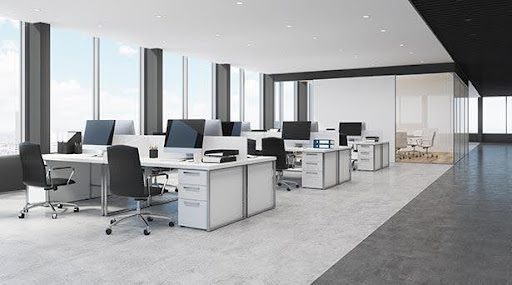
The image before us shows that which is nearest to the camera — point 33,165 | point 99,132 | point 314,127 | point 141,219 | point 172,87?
point 141,219

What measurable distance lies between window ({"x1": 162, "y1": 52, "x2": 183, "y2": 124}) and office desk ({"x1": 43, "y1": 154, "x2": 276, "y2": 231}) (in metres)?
6.22

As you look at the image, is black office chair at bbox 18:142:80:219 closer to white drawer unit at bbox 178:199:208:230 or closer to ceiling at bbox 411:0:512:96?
white drawer unit at bbox 178:199:208:230

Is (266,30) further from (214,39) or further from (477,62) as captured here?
(477,62)

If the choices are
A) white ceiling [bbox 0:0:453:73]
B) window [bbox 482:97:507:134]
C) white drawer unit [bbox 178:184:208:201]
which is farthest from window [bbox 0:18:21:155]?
window [bbox 482:97:507:134]

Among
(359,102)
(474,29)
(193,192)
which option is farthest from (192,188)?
(359,102)

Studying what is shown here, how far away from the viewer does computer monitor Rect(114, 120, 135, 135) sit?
6.88 meters

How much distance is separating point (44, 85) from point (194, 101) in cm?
508

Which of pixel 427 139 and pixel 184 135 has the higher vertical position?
pixel 184 135

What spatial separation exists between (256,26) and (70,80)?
4.14 m

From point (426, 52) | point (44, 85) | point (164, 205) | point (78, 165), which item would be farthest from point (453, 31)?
point (44, 85)

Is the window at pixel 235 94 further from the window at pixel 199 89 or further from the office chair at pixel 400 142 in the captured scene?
the office chair at pixel 400 142

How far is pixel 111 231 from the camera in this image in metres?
5.00

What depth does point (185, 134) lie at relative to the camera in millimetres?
5957

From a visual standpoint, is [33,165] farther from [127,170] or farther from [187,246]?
[187,246]
